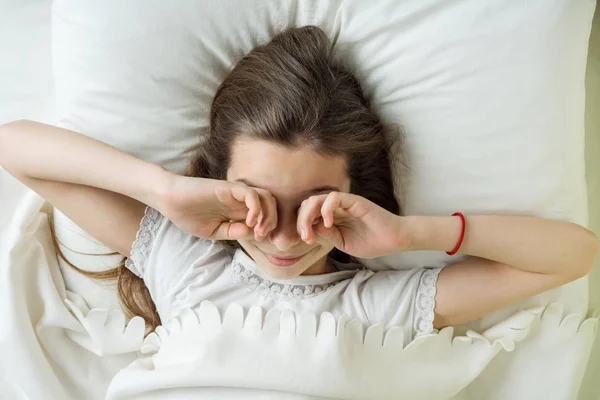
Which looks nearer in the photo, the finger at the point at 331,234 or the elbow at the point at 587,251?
the finger at the point at 331,234

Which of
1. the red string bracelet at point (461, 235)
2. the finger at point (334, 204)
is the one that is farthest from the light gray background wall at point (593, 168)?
the finger at point (334, 204)

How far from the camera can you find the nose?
934 millimetres

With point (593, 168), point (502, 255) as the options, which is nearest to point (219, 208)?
point (502, 255)

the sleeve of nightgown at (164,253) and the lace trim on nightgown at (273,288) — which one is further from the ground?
the sleeve of nightgown at (164,253)

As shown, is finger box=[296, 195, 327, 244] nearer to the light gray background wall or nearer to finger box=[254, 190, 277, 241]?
finger box=[254, 190, 277, 241]

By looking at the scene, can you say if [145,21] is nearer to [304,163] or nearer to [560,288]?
[304,163]

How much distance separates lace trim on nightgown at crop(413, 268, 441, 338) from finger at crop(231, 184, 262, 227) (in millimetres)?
348

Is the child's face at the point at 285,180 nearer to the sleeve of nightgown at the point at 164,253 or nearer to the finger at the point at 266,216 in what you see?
the finger at the point at 266,216

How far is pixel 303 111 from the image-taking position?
98cm

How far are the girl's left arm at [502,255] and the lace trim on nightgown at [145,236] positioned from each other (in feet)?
1.41

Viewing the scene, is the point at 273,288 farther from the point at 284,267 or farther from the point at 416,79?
the point at 416,79

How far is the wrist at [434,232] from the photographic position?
1.01 meters

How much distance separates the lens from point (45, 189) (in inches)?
43.4

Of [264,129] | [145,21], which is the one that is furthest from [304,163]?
[145,21]
